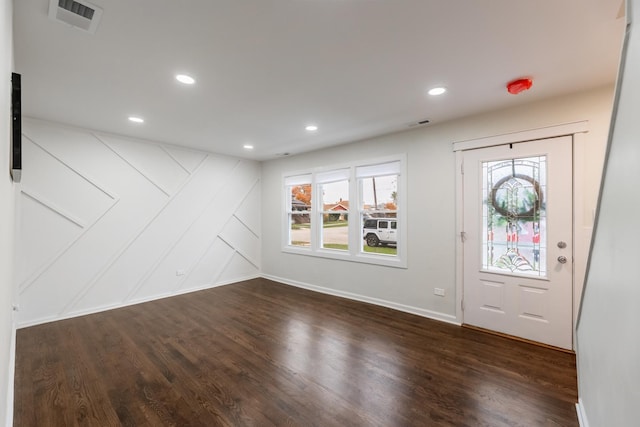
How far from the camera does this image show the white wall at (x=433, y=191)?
104 inches

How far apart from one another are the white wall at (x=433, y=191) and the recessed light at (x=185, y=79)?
268 centimetres

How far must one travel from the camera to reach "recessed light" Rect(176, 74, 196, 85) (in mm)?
2379

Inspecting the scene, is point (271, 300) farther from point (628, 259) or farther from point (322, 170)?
point (628, 259)

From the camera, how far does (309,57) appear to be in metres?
2.10

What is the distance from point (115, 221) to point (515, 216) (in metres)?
5.34

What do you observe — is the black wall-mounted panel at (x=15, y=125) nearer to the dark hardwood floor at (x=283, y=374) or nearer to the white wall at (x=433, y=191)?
the dark hardwood floor at (x=283, y=374)

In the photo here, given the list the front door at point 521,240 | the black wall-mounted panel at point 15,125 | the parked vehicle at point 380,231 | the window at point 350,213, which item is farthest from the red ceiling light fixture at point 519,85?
the black wall-mounted panel at point 15,125

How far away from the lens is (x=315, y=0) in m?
1.54

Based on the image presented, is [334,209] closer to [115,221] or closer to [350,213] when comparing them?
[350,213]

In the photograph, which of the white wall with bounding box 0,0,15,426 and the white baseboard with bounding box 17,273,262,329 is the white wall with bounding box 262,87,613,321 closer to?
the white baseboard with bounding box 17,273,262,329

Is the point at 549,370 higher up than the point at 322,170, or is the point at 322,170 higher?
the point at 322,170

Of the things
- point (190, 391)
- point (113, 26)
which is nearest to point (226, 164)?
point (113, 26)

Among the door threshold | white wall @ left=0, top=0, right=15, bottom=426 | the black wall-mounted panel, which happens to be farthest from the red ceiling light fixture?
the black wall-mounted panel

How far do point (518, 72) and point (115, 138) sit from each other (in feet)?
16.7
